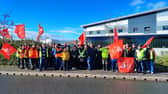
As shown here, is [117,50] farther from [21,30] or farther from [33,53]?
[21,30]

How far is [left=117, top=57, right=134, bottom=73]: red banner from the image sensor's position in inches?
443

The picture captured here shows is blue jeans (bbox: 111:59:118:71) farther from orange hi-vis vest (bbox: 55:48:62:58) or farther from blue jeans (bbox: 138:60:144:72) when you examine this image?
orange hi-vis vest (bbox: 55:48:62:58)

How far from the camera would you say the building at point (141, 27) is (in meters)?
36.8

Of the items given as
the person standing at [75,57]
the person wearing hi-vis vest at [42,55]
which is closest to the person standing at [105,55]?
the person standing at [75,57]

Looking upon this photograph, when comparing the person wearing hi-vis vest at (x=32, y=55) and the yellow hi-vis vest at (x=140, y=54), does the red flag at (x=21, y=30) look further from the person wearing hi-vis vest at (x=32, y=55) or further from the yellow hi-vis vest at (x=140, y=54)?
the yellow hi-vis vest at (x=140, y=54)

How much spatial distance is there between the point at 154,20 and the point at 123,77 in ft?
107

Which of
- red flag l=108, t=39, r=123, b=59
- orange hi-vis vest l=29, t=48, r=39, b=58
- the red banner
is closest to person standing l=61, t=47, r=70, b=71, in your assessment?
orange hi-vis vest l=29, t=48, r=39, b=58

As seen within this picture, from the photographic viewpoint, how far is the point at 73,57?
1262 centimetres

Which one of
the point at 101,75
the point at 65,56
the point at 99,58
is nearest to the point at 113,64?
the point at 99,58

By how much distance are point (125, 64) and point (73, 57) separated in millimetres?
3896

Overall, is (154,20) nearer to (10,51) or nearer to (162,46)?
(162,46)

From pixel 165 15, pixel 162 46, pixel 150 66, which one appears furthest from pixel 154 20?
pixel 150 66

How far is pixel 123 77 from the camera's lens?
1003cm

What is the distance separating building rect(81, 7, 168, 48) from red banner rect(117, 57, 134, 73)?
79.7ft
